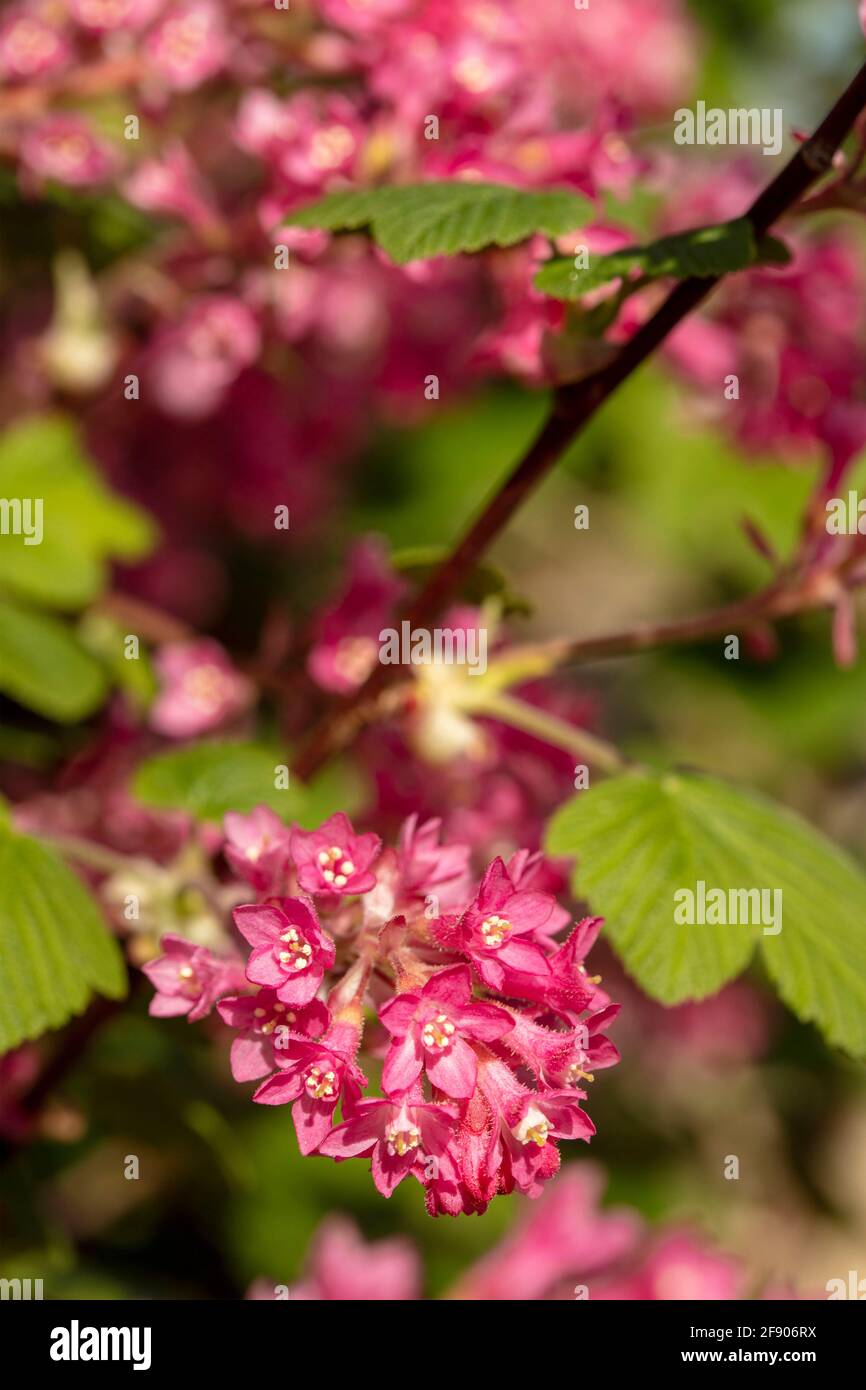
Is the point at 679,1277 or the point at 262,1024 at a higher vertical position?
the point at 262,1024

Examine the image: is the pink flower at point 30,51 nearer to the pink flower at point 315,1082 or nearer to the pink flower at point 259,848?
the pink flower at point 259,848

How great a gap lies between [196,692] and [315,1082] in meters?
0.99

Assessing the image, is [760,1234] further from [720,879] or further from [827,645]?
[720,879]

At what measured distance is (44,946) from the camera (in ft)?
4.52

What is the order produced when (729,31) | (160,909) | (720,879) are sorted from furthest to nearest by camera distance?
(729,31), (160,909), (720,879)

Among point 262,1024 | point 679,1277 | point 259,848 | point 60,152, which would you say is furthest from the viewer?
point 679,1277

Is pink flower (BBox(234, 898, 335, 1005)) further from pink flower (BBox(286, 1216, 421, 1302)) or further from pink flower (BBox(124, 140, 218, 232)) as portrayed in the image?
pink flower (BBox(124, 140, 218, 232))

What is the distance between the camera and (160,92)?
6.88 ft

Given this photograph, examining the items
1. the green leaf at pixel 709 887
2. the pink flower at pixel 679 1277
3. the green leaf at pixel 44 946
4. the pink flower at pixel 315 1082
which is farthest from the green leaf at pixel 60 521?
the pink flower at pixel 679 1277

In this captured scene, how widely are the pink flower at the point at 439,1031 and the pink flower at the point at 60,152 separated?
52.9 inches

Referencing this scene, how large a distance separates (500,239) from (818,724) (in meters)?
2.19

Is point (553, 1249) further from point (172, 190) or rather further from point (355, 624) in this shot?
point (172, 190)

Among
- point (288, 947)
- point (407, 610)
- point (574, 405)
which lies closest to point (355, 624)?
point (407, 610)
